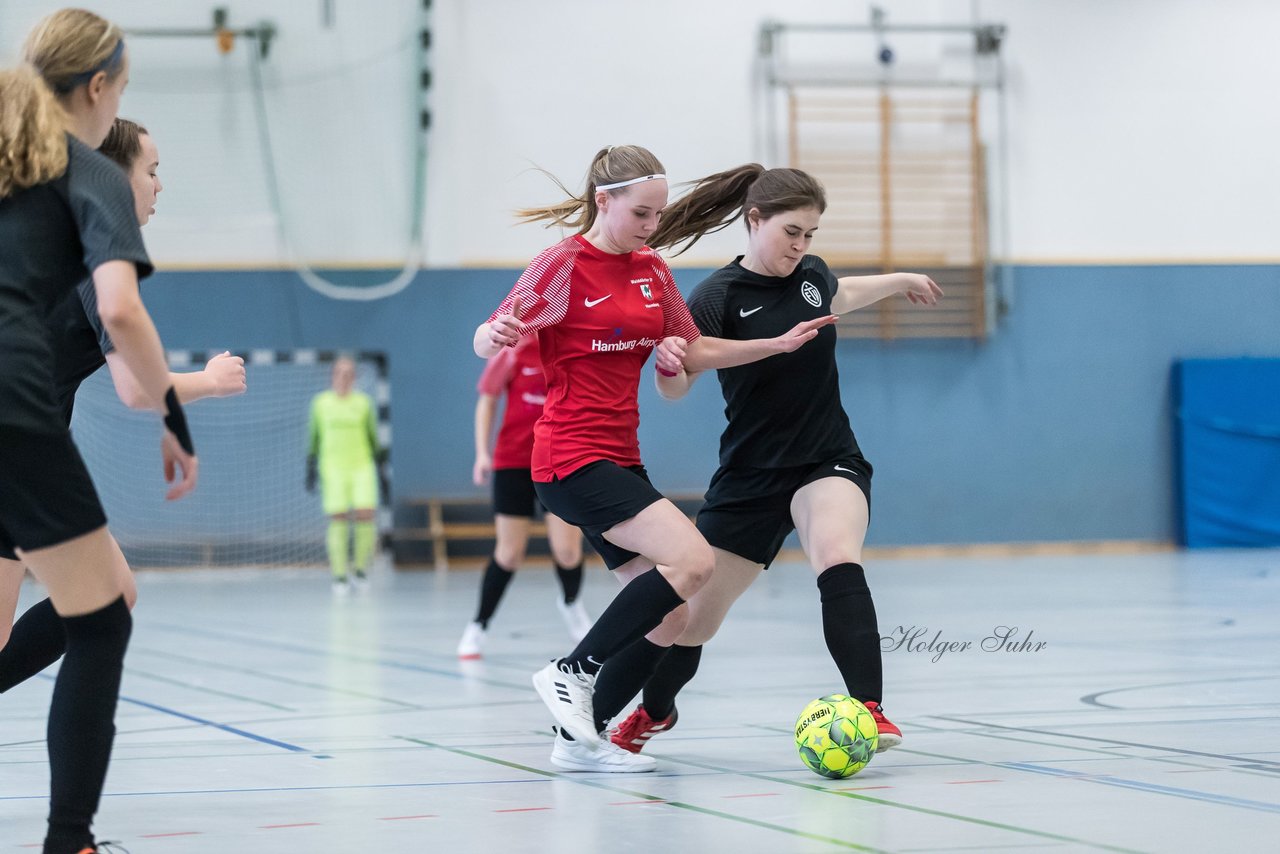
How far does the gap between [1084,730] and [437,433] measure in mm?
10909

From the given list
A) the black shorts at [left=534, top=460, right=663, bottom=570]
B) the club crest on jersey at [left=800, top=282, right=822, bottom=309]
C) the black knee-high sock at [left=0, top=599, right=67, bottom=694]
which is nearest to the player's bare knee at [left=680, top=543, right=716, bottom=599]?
the black shorts at [left=534, top=460, right=663, bottom=570]

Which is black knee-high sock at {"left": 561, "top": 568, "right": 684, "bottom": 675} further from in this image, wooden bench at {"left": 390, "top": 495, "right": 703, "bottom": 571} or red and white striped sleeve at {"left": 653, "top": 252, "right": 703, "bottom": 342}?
wooden bench at {"left": 390, "top": 495, "right": 703, "bottom": 571}

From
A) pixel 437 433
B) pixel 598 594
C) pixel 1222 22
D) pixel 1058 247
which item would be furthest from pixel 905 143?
pixel 598 594

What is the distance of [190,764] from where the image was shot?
414 centimetres

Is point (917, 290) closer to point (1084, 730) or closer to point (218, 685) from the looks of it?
point (1084, 730)

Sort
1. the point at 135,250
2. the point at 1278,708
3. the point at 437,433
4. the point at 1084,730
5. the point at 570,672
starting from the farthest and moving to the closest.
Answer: the point at 437,433 < the point at 1278,708 < the point at 1084,730 < the point at 570,672 < the point at 135,250

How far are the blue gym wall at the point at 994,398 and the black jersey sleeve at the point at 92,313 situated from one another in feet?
37.2

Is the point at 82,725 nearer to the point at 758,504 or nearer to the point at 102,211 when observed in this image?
the point at 102,211

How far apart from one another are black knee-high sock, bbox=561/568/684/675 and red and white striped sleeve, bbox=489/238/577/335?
0.71 metres

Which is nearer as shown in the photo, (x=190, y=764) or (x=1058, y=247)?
(x=190, y=764)

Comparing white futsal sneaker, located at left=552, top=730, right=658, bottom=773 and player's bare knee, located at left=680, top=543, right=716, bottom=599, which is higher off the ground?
player's bare knee, located at left=680, top=543, right=716, bottom=599

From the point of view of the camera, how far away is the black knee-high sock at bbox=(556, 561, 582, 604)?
765cm

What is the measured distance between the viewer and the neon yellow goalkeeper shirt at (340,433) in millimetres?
12320

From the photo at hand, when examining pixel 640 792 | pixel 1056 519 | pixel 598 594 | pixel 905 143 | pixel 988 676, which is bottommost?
pixel 1056 519
